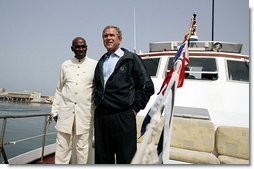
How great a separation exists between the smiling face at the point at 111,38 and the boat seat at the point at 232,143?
55.2 inches

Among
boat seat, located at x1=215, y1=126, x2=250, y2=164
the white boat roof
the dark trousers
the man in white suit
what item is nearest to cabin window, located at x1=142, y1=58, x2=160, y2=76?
the white boat roof

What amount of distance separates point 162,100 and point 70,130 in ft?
2.54

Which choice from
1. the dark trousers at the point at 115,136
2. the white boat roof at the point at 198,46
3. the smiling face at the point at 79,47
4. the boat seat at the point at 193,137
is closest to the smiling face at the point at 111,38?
the smiling face at the point at 79,47

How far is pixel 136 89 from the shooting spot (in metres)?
1.77

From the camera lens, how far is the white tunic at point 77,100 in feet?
6.07

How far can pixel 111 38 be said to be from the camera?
176 centimetres

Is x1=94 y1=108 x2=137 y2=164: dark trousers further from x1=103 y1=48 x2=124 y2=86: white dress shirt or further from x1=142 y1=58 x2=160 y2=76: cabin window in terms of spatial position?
x1=142 y1=58 x2=160 y2=76: cabin window

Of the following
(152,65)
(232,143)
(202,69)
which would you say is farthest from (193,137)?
(152,65)

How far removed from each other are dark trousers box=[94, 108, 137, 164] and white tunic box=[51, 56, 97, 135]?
13 centimetres

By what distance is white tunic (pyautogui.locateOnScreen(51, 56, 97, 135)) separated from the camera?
6.07ft

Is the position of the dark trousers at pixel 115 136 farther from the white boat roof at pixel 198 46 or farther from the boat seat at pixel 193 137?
the white boat roof at pixel 198 46

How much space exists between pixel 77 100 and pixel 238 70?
2162mm

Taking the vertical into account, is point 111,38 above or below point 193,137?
above

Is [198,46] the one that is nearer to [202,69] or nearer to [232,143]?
[202,69]
